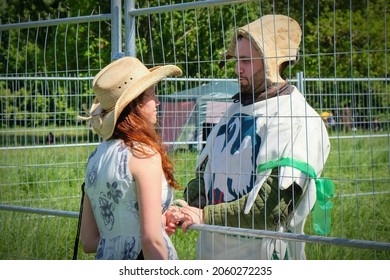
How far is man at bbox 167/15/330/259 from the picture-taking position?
370 centimetres

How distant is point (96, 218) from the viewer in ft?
11.9

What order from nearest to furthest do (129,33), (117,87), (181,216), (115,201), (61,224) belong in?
(115,201) < (117,87) < (181,216) < (129,33) < (61,224)

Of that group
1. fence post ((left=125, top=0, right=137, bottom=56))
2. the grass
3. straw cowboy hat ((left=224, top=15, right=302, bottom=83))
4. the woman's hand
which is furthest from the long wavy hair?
the grass

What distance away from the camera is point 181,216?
3859 mm

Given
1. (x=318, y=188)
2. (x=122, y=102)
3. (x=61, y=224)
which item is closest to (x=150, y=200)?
(x=122, y=102)

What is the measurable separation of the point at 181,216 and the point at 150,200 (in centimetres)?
59

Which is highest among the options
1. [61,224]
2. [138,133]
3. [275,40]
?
[275,40]

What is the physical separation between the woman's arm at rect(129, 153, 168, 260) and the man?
473mm

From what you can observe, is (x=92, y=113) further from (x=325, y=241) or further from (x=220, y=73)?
(x=325, y=241)

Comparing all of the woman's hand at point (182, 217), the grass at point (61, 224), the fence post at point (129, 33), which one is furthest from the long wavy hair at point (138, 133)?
the grass at point (61, 224)

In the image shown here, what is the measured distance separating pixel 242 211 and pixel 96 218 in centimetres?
68

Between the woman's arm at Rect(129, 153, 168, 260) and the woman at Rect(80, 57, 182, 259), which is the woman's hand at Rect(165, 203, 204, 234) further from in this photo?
the woman's arm at Rect(129, 153, 168, 260)

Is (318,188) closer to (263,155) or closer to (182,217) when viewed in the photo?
(263,155)
